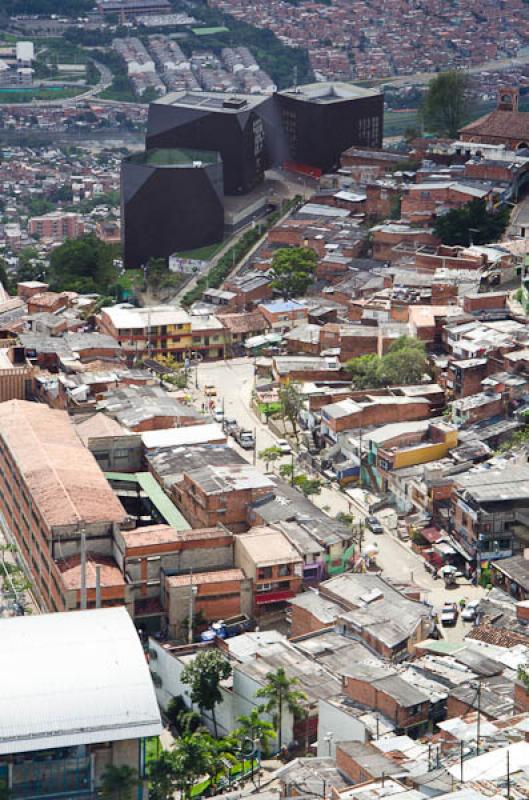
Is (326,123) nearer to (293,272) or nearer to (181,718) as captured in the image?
(293,272)

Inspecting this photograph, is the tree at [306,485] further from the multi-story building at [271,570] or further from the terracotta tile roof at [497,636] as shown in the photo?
the terracotta tile roof at [497,636]

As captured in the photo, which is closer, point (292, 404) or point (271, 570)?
point (271, 570)

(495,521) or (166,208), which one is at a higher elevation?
(166,208)

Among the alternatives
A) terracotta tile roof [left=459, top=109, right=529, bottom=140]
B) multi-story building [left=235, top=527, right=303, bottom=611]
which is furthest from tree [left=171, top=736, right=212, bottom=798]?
terracotta tile roof [left=459, top=109, right=529, bottom=140]

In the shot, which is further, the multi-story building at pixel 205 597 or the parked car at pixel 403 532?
the parked car at pixel 403 532

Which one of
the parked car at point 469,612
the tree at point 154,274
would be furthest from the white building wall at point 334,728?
the tree at point 154,274

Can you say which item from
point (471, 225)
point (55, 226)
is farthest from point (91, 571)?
point (55, 226)

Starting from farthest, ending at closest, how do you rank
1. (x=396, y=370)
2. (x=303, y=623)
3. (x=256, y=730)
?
(x=396, y=370), (x=303, y=623), (x=256, y=730)

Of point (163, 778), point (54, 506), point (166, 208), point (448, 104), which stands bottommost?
point (163, 778)

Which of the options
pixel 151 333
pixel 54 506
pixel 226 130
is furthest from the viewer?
pixel 226 130
